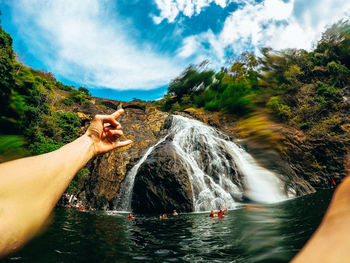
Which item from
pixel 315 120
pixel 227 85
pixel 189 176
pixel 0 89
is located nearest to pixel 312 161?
pixel 315 120

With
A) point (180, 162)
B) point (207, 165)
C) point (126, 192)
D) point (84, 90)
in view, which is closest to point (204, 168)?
point (207, 165)

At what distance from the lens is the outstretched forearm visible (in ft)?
1.88

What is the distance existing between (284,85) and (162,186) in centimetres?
994

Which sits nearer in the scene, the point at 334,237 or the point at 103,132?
the point at 334,237

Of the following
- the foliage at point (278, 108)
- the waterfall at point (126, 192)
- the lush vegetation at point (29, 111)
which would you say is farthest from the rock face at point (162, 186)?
the foliage at point (278, 108)

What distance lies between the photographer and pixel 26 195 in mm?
601

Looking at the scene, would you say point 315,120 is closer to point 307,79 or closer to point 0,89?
point 307,79

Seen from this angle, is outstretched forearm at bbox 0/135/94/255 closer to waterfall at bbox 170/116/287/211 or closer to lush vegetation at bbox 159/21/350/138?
lush vegetation at bbox 159/21/350/138

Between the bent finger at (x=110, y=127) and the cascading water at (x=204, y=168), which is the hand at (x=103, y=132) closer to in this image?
the bent finger at (x=110, y=127)

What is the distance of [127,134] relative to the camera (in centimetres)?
1739

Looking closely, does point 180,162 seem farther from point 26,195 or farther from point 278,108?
point 26,195

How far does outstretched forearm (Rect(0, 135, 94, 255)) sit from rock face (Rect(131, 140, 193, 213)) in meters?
9.68

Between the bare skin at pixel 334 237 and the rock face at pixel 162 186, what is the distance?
9.95 m

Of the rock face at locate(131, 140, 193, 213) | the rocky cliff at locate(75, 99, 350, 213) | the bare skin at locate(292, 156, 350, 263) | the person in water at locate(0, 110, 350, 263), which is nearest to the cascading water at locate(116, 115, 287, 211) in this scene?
the rock face at locate(131, 140, 193, 213)
